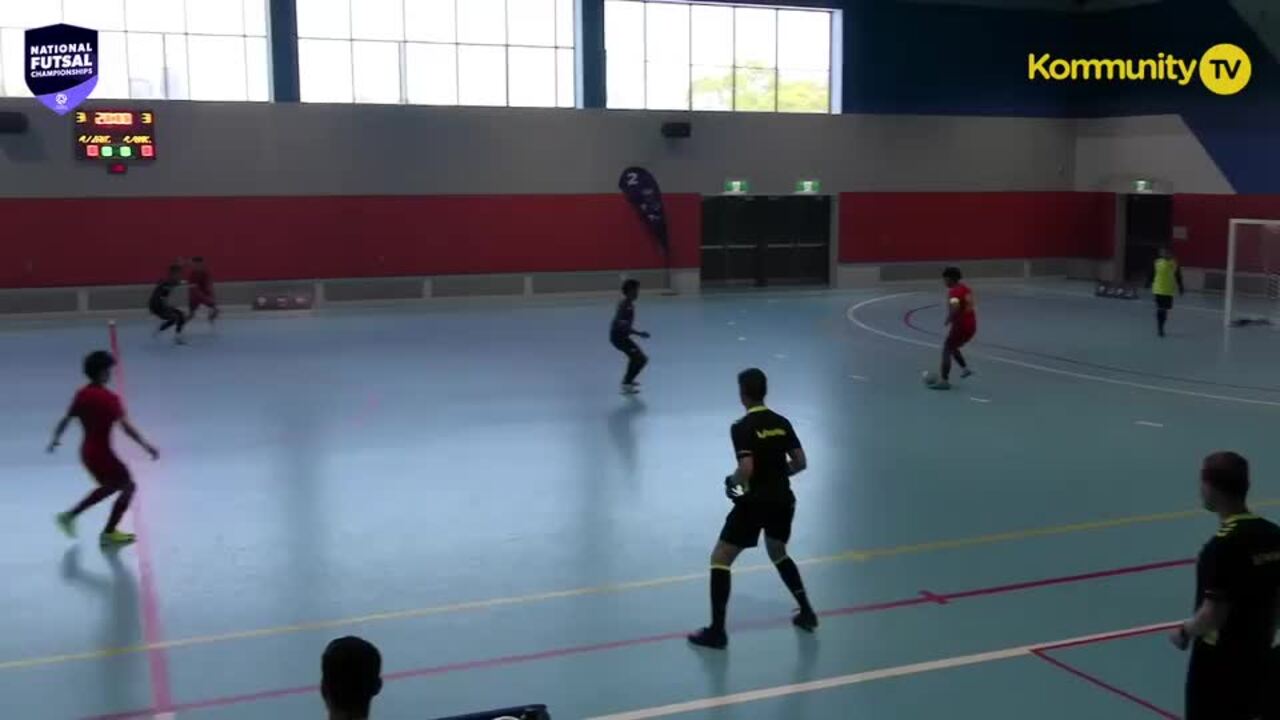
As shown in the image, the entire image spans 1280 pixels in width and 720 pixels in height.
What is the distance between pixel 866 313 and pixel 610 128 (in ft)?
31.4

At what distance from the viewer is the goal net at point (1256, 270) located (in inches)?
1188

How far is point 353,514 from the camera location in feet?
35.3

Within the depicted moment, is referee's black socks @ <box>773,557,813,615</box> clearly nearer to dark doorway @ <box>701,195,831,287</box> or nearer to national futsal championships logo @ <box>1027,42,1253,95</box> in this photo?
dark doorway @ <box>701,195,831,287</box>

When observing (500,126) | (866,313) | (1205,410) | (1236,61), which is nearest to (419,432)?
(1205,410)

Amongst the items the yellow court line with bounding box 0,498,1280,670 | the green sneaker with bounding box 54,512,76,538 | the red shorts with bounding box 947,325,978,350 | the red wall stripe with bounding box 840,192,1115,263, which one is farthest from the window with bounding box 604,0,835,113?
the green sneaker with bounding box 54,512,76,538

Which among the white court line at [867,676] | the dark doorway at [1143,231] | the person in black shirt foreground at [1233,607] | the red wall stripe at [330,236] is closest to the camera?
the person in black shirt foreground at [1233,607]

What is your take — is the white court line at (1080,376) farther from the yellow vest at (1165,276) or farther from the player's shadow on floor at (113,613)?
the player's shadow on floor at (113,613)

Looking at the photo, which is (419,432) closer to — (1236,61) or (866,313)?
(866,313)

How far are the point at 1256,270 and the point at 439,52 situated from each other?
77.0 feet

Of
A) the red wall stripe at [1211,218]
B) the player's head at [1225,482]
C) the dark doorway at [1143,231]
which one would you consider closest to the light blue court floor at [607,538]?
the player's head at [1225,482]

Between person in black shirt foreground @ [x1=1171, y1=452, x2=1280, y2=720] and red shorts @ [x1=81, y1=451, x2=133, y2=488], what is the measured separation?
816 cm

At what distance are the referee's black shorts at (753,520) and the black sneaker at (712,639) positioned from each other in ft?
2.00

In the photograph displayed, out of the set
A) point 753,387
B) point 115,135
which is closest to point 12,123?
point 115,135

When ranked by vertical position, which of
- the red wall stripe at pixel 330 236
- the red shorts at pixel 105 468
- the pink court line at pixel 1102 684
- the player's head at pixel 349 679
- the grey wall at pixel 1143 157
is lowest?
the pink court line at pixel 1102 684
